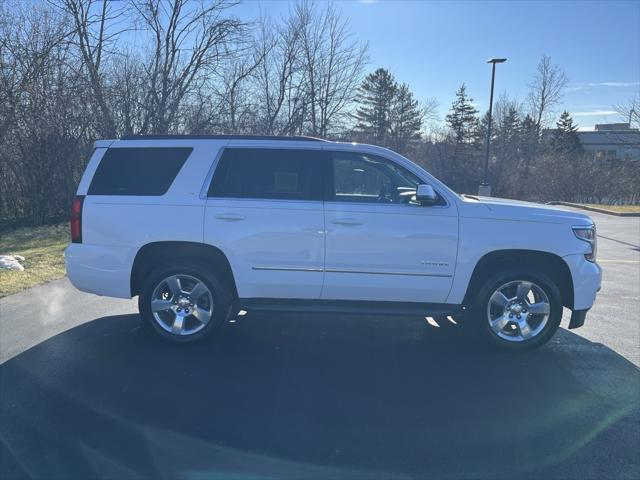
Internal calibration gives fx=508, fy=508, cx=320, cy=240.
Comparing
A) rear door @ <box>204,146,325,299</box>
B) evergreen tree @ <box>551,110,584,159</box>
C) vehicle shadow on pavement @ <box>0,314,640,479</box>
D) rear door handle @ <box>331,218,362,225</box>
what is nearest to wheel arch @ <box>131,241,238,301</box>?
rear door @ <box>204,146,325,299</box>

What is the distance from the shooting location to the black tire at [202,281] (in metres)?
5.08

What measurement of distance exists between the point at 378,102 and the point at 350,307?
4558 centimetres

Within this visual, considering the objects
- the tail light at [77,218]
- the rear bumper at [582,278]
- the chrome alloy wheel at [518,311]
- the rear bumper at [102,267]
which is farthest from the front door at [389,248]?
Answer: the tail light at [77,218]

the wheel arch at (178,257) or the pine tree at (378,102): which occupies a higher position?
the pine tree at (378,102)

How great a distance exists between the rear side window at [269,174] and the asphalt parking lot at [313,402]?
61.7 inches

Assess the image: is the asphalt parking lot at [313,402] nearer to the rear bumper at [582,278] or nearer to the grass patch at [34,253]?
the rear bumper at [582,278]

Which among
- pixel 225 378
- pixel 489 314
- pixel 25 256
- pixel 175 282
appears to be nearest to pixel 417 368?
pixel 489 314

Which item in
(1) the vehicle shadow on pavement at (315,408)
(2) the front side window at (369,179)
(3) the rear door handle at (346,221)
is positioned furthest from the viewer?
(2) the front side window at (369,179)

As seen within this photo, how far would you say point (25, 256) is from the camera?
9.99 m

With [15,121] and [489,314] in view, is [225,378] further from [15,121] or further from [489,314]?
[15,121]

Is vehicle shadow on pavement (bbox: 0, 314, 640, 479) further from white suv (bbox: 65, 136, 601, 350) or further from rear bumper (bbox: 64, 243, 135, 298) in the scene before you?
rear bumper (bbox: 64, 243, 135, 298)

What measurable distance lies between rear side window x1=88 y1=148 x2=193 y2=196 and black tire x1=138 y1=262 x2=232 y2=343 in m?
0.85

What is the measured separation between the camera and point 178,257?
205 inches

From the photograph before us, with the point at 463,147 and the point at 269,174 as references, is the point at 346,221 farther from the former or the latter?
the point at 463,147
